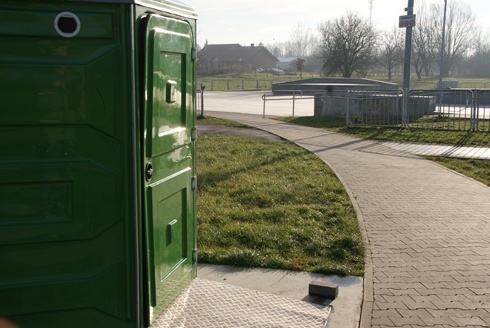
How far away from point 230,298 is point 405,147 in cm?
1007

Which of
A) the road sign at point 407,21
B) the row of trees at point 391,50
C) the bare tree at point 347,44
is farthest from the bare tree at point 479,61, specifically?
the road sign at point 407,21

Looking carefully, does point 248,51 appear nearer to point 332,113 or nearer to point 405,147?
point 332,113

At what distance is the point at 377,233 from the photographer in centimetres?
688

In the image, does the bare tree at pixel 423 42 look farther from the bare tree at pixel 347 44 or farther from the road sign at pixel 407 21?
the road sign at pixel 407 21

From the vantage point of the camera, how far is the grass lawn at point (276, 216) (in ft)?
19.4

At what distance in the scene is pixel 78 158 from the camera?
11.5 ft

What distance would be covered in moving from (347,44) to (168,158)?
153ft

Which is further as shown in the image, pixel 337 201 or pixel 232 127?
pixel 232 127

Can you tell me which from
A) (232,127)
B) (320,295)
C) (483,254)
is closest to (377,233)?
(483,254)

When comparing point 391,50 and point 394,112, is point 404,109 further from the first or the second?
point 391,50

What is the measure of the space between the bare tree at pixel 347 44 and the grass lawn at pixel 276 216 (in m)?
38.5

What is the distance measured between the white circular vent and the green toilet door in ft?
1.40

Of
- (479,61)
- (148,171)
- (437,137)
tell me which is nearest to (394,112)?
(437,137)

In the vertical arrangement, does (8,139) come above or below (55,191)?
above
